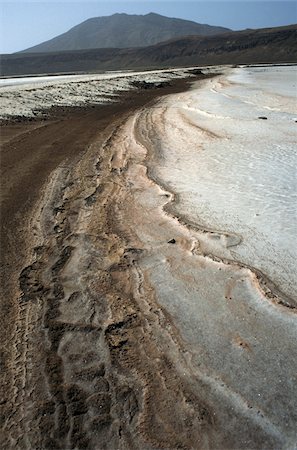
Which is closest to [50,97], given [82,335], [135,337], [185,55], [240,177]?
[240,177]

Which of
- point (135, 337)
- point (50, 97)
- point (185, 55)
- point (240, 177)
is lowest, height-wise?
point (185, 55)

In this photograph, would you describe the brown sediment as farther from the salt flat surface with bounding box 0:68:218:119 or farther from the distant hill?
the distant hill

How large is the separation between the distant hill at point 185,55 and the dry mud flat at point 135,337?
291 ft

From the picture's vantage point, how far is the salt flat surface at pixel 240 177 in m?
4.86

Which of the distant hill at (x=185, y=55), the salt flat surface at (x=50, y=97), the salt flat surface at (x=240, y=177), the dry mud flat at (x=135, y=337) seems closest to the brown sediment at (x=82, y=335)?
the dry mud flat at (x=135, y=337)

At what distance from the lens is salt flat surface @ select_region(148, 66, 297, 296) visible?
15.9 ft

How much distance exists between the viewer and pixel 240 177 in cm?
725

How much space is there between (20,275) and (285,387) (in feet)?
9.26

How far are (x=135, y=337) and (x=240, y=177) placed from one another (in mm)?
4395

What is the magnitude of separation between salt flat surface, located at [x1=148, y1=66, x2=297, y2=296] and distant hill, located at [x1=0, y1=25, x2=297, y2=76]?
80875 mm

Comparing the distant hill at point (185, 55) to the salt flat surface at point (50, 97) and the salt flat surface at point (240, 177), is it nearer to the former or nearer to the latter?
the salt flat surface at point (50, 97)

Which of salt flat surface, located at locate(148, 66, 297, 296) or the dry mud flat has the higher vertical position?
the dry mud flat

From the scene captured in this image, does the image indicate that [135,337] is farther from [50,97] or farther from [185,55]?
[185,55]

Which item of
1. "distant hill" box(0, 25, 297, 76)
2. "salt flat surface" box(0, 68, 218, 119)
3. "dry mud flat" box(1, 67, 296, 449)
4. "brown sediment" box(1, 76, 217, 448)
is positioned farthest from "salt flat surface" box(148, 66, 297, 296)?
"distant hill" box(0, 25, 297, 76)
